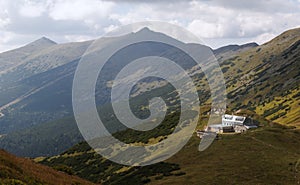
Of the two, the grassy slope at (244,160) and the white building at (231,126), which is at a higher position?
the grassy slope at (244,160)

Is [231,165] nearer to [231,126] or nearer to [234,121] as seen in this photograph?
[231,126]

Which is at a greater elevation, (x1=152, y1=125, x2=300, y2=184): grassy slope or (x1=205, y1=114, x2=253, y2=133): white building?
(x1=152, y1=125, x2=300, y2=184): grassy slope

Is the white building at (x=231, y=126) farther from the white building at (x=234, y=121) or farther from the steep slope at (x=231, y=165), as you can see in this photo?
the steep slope at (x=231, y=165)

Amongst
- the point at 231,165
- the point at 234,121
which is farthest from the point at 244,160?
the point at 234,121

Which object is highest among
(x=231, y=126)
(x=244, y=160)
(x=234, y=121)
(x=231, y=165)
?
(x=244, y=160)

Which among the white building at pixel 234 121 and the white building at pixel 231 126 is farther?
the white building at pixel 234 121

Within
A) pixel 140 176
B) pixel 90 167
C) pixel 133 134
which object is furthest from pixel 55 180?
pixel 133 134

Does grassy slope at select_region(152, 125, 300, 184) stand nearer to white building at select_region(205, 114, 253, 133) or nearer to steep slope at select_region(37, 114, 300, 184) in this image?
steep slope at select_region(37, 114, 300, 184)

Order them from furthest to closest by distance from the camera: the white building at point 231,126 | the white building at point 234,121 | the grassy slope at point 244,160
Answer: the white building at point 234,121
the white building at point 231,126
the grassy slope at point 244,160

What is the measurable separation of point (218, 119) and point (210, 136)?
46.6 m

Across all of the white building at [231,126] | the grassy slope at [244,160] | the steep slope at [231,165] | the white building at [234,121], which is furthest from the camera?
the white building at [234,121]

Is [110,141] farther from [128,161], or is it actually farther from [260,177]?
[260,177]

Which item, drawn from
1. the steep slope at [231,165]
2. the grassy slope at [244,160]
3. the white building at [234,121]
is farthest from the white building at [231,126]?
the grassy slope at [244,160]

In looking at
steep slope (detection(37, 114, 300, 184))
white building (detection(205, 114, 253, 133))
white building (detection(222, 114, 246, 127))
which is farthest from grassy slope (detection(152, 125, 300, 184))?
white building (detection(222, 114, 246, 127))
